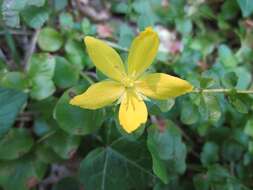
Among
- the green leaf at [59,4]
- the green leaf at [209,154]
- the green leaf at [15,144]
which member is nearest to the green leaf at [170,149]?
the green leaf at [209,154]

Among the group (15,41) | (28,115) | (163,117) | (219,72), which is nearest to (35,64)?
(28,115)

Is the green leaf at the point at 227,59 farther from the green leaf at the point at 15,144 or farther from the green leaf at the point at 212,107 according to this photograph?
the green leaf at the point at 15,144

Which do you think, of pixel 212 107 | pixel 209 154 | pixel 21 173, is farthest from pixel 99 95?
pixel 209 154

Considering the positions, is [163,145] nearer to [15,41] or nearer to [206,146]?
[206,146]

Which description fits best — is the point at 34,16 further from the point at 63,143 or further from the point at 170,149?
the point at 170,149

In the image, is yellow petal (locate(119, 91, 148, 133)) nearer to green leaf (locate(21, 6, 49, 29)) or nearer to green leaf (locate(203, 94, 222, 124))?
green leaf (locate(203, 94, 222, 124))
